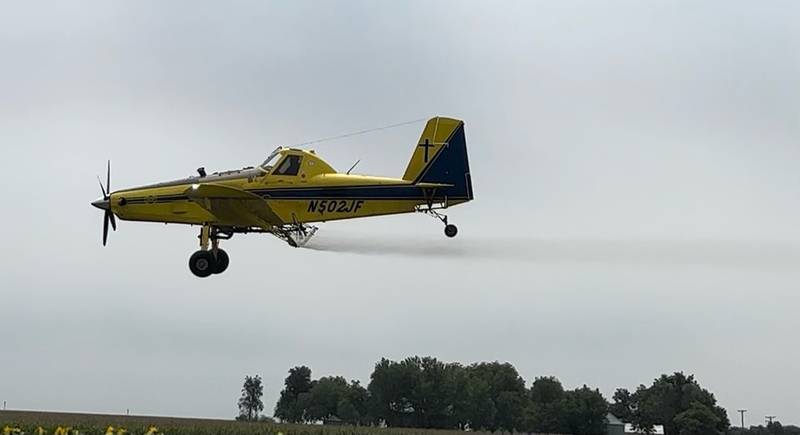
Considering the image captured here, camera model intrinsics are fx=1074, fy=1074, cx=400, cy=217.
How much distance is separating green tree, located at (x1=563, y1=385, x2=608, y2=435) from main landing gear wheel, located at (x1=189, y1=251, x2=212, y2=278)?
63080 millimetres

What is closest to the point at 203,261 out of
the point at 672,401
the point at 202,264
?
the point at 202,264

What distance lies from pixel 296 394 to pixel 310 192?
69.5 m

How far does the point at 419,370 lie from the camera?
8938cm

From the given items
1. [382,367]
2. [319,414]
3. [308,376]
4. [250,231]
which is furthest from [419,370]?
[250,231]

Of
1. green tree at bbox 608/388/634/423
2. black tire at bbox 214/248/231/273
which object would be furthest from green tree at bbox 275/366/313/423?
green tree at bbox 608/388/634/423

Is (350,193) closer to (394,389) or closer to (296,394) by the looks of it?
(394,389)

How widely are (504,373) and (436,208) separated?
80.7 m

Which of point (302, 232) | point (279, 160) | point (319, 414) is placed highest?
point (279, 160)

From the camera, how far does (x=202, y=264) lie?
137 ft

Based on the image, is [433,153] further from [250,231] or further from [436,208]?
[250,231]

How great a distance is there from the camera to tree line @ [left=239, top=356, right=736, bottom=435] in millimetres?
85188

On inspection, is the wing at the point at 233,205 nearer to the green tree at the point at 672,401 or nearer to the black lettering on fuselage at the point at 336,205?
the black lettering on fuselage at the point at 336,205

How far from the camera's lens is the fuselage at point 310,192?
134 ft

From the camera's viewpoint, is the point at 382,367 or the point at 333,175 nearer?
the point at 333,175
